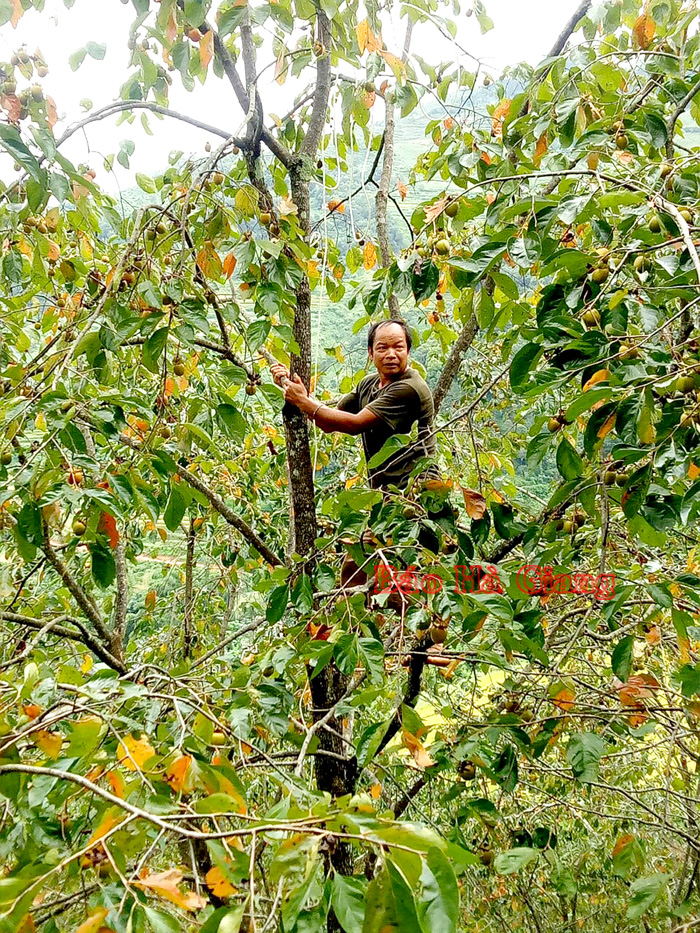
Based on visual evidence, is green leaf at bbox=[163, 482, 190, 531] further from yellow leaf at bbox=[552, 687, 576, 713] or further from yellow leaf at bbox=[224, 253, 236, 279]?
yellow leaf at bbox=[552, 687, 576, 713]

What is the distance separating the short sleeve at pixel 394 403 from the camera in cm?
223

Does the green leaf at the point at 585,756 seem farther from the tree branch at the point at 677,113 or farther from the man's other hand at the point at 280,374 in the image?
the tree branch at the point at 677,113

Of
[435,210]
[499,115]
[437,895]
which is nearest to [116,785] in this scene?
[437,895]

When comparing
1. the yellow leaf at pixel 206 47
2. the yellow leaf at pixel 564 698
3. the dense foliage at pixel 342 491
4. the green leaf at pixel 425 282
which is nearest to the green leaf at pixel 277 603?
the dense foliage at pixel 342 491

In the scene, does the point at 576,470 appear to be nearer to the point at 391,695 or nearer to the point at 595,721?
the point at 391,695

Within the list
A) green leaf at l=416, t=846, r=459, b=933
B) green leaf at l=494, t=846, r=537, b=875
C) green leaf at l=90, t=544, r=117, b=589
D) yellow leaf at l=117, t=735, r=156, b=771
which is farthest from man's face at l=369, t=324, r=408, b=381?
green leaf at l=416, t=846, r=459, b=933

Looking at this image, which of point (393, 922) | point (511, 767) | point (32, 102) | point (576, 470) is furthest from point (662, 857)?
point (32, 102)

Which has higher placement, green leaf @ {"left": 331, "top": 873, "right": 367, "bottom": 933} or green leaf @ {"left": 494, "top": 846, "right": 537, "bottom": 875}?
green leaf @ {"left": 331, "top": 873, "right": 367, "bottom": 933}

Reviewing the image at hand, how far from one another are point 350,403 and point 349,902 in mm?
2051

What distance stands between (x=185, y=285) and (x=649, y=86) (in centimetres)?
122

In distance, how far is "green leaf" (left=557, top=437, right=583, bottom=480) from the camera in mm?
1466

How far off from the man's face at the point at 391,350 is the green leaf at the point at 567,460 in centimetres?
100

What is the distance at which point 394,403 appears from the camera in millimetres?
2236

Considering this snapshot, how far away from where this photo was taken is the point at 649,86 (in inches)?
64.1
